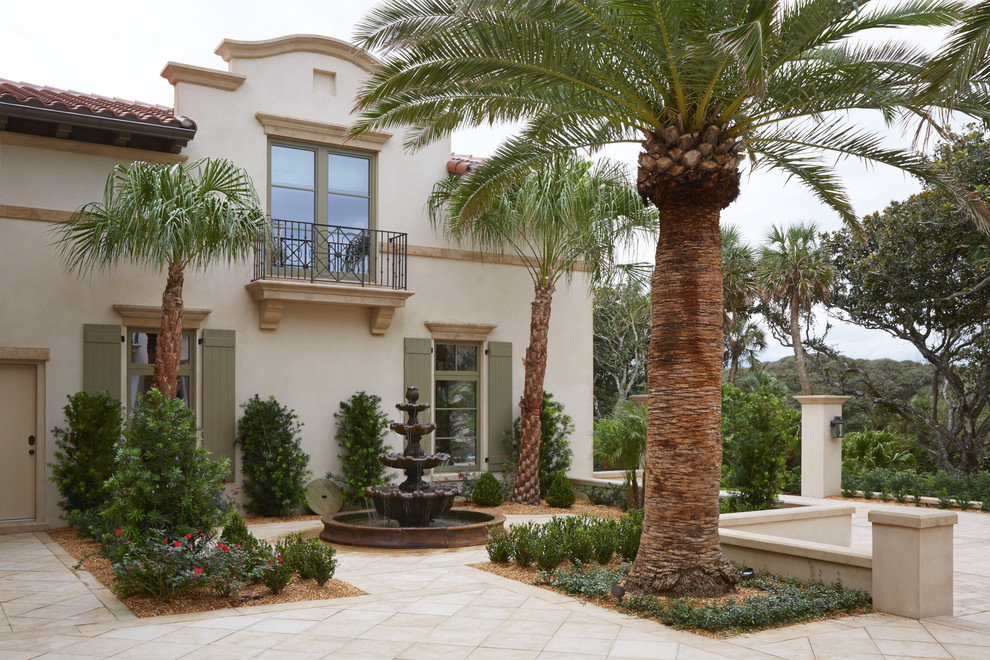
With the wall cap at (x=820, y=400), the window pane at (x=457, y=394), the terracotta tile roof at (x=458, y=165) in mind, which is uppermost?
the terracotta tile roof at (x=458, y=165)

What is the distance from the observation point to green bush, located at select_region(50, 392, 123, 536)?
→ 36.9ft

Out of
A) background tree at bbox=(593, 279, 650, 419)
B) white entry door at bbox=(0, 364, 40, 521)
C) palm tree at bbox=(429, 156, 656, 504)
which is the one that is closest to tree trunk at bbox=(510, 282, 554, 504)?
palm tree at bbox=(429, 156, 656, 504)

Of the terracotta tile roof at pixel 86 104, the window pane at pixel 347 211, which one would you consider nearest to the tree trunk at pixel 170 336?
the terracotta tile roof at pixel 86 104

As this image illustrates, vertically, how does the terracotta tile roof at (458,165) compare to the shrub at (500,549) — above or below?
above

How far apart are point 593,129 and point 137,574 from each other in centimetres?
622

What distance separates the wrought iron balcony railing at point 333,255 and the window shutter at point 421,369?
44.7 inches

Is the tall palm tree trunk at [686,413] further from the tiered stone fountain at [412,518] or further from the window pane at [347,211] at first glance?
the window pane at [347,211]

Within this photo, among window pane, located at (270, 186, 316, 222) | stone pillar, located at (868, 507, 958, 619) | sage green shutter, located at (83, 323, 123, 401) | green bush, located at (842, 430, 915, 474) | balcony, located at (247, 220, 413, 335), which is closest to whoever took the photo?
stone pillar, located at (868, 507, 958, 619)

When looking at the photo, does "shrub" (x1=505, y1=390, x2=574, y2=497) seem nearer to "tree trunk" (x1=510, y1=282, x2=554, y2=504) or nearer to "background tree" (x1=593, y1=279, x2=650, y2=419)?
"tree trunk" (x1=510, y1=282, x2=554, y2=504)

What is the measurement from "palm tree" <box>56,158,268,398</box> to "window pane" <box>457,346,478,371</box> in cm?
459

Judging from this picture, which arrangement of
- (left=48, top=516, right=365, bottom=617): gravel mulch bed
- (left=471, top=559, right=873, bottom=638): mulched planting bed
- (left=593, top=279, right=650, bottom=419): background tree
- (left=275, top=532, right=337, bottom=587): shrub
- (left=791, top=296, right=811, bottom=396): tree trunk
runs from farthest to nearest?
(left=593, top=279, right=650, bottom=419): background tree < (left=791, top=296, right=811, bottom=396): tree trunk < (left=275, top=532, right=337, bottom=587): shrub < (left=48, top=516, right=365, bottom=617): gravel mulch bed < (left=471, top=559, right=873, bottom=638): mulched planting bed

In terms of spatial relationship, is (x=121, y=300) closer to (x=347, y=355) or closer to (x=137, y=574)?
(x=347, y=355)

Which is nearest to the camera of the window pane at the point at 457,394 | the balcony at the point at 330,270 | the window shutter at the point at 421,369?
the balcony at the point at 330,270

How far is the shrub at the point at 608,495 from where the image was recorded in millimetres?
14406
